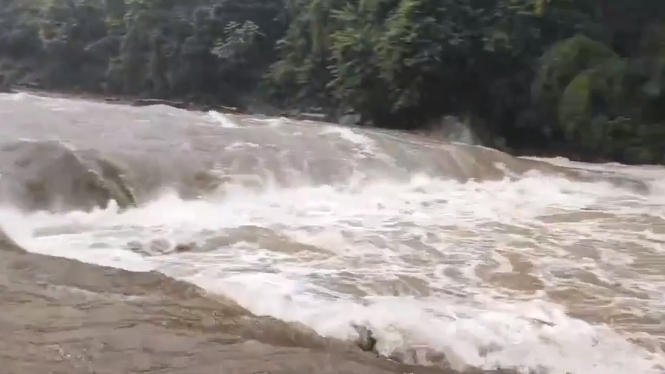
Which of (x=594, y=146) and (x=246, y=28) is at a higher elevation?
(x=246, y=28)

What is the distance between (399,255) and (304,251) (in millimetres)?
608

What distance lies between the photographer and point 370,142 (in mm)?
8492

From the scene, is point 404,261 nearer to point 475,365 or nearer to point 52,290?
point 475,365

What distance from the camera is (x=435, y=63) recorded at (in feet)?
36.4

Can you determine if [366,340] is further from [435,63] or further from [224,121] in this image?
[435,63]

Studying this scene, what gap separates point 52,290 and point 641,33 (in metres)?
10.7

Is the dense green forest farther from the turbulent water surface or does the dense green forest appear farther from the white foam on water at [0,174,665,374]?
the white foam on water at [0,174,665,374]

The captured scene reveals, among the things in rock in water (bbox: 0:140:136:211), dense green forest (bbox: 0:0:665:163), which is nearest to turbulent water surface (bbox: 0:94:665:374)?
rock in water (bbox: 0:140:136:211)

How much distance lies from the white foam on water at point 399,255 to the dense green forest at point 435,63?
313 cm

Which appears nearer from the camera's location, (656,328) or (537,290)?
(656,328)

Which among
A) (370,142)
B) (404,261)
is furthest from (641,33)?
(404,261)

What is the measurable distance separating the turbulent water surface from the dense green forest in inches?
65.2

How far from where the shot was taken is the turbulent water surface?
2949 mm

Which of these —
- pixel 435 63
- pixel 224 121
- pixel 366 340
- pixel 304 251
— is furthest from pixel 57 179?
pixel 435 63
